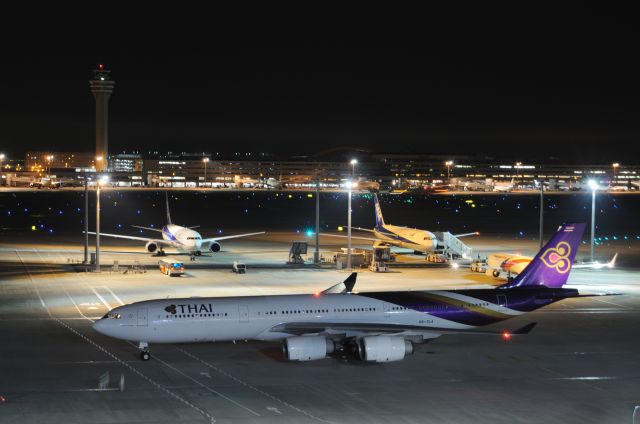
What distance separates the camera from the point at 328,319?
134 ft

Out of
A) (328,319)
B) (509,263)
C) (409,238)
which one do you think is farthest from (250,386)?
(409,238)

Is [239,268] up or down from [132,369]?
up

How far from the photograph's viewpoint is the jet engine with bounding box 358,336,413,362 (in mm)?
38656

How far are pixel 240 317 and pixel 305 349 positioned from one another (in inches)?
139

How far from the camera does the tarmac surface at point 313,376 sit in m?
31.5

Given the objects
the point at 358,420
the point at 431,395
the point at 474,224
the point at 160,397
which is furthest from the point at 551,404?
the point at 474,224

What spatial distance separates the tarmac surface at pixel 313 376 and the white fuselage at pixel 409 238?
1137 inches

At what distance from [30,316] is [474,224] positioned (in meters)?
109

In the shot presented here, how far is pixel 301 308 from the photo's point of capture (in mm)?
40875

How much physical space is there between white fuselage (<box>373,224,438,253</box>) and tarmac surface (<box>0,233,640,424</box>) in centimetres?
2887

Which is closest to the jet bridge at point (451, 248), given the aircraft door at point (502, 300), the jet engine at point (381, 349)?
the aircraft door at point (502, 300)

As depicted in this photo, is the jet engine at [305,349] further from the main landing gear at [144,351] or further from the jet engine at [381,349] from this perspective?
the main landing gear at [144,351]

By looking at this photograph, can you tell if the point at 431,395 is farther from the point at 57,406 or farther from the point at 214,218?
the point at 214,218

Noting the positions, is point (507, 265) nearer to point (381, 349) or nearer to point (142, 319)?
point (381, 349)
